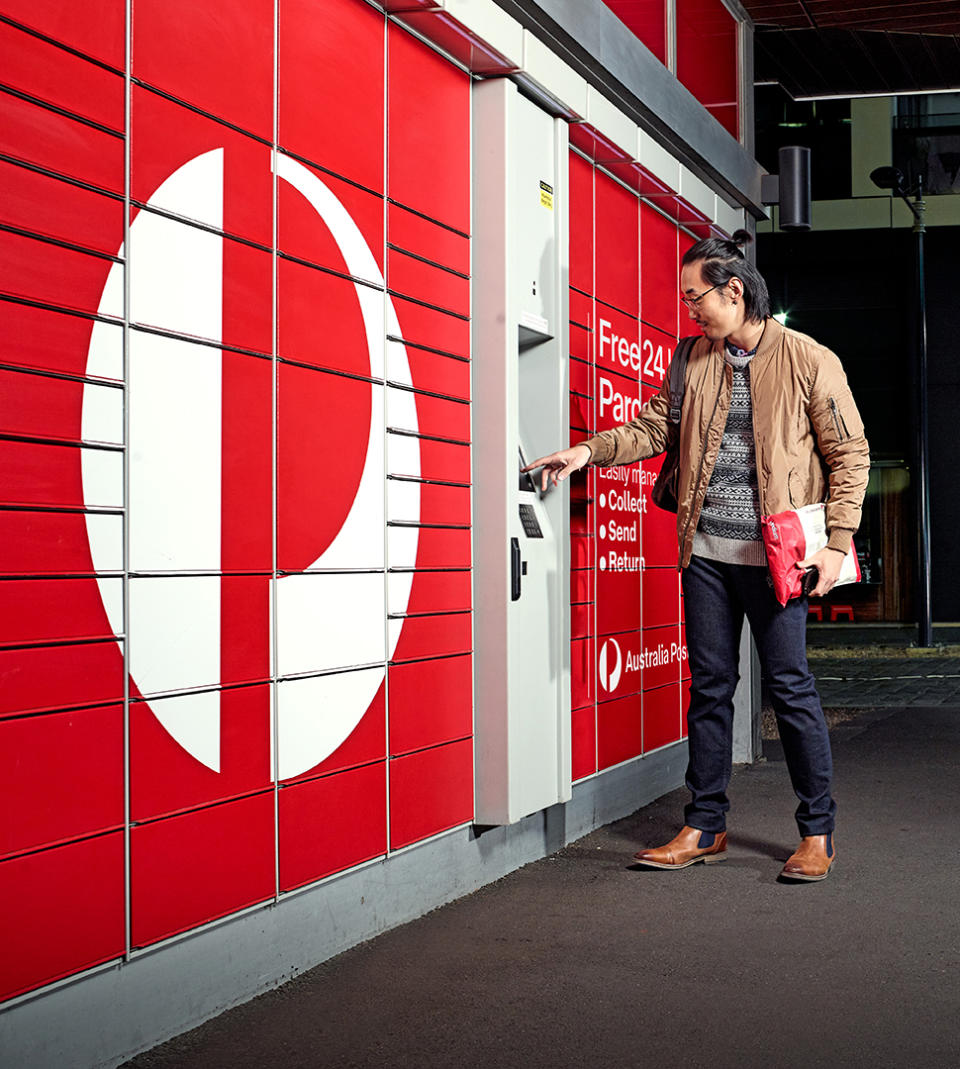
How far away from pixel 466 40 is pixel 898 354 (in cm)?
1797

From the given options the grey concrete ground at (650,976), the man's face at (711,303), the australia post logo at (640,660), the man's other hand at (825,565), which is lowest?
the grey concrete ground at (650,976)

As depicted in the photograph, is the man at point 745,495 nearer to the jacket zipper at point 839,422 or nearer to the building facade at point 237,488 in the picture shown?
the jacket zipper at point 839,422

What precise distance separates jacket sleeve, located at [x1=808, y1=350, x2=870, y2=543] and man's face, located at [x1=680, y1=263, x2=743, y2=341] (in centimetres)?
33

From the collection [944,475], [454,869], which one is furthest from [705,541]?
[944,475]

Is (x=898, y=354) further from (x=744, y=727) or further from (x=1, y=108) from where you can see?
(x=1, y=108)

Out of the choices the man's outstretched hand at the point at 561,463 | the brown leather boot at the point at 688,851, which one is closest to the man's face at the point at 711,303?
the man's outstretched hand at the point at 561,463

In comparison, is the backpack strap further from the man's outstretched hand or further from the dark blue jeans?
the dark blue jeans

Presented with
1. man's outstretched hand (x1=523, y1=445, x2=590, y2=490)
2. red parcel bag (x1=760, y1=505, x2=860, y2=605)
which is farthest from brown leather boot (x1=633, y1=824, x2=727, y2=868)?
man's outstretched hand (x1=523, y1=445, x2=590, y2=490)

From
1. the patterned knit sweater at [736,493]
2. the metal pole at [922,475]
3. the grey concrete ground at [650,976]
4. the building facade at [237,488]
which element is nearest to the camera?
the building facade at [237,488]

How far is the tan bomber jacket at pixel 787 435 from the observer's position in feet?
14.9

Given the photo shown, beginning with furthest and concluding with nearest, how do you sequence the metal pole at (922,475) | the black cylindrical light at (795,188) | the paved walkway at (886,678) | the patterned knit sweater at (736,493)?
the metal pole at (922,475)
the paved walkway at (886,678)
the black cylindrical light at (795,188)
the patterned knit sweater at (736,493)

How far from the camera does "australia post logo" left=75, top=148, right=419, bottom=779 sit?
116 inches

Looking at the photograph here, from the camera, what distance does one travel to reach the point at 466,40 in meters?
4.27

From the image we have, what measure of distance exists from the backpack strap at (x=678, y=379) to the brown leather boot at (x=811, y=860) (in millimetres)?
1534
